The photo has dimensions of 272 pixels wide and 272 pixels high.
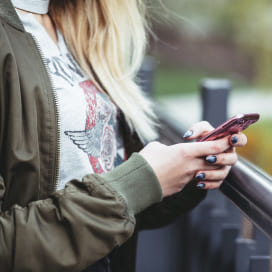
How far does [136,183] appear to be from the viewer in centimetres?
118

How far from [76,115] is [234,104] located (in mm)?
9545

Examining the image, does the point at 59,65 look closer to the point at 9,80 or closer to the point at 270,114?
the point at 9,80

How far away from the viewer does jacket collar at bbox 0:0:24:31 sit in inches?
49.4

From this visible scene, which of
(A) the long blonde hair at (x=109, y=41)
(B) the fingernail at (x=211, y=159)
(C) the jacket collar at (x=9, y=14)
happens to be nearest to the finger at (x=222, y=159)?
(B) the fingernail at (x=211, y=159)

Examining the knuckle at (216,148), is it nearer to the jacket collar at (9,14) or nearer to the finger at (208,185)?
the finger at (208,185)

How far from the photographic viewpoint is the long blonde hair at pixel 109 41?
5.45 feet

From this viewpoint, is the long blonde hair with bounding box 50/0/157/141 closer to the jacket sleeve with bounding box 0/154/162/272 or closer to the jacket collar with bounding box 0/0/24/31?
the jacket collar with bounding box 0/0/24/31

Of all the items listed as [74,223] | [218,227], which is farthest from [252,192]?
[218,227]

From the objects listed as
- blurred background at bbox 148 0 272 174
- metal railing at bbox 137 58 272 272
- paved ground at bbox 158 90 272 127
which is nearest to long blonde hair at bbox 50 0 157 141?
metal railing at bbox 137 58 272 272

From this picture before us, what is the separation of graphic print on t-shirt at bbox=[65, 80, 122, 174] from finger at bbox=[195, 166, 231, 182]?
317 millimetres

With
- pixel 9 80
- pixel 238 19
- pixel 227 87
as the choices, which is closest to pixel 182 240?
pixel 227 87

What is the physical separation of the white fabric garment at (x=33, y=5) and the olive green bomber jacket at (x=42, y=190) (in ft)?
0.34

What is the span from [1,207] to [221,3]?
13553 mm

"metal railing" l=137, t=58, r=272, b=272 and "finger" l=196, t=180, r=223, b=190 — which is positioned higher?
"finger" l=196, t=180, r=223, b=190
